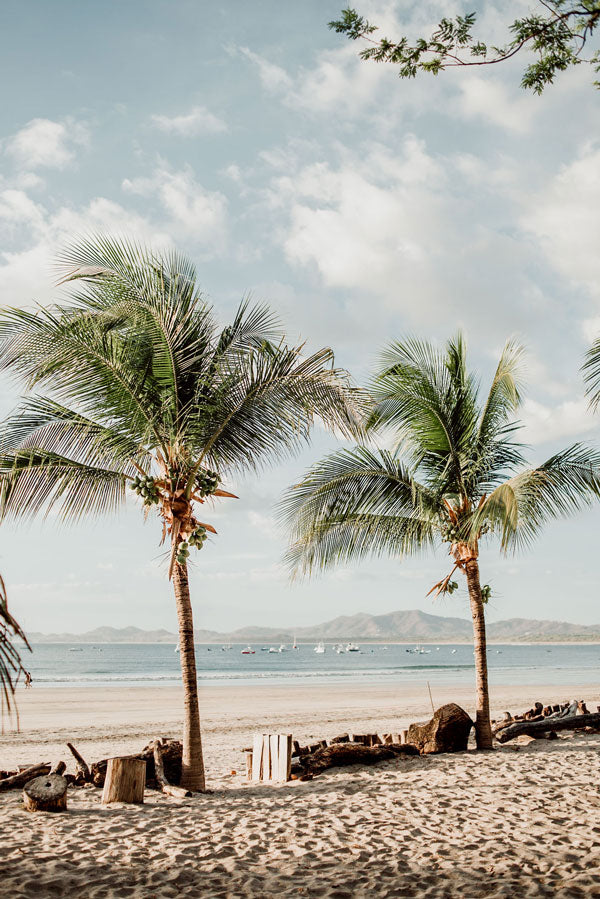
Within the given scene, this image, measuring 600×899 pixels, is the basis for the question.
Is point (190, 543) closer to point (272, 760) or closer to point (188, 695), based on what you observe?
point (188, 695)

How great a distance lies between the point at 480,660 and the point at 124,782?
5422 millimetres

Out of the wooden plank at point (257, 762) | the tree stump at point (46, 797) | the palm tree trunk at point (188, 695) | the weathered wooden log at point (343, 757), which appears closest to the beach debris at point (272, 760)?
the wooden plank at point (257, 762)

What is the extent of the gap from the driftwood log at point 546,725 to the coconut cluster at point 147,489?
22.0 feet

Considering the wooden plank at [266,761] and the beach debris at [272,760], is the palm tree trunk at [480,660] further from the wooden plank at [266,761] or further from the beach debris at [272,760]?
the wooden plank at [266,761]

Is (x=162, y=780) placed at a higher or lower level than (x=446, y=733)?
lower

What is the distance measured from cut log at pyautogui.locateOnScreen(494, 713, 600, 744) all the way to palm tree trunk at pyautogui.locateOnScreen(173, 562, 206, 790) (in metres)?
5.21

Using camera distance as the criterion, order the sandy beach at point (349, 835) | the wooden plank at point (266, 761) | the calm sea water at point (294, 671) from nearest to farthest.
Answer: the sandy beach at point (349, 835) → the wooden plank at point (266, 761) → the calm sea water at point (294, 671)

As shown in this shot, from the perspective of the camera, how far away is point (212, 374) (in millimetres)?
8633

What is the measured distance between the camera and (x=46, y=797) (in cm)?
666

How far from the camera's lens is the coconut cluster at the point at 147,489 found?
26.0 ft

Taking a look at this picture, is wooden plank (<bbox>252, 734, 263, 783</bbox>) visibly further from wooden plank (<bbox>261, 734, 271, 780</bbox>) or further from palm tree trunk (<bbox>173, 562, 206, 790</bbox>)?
palm tree trunk (<bbox>173, 562, 206, 790</bbox>)

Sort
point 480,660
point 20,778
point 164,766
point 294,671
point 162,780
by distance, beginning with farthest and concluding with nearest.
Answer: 1. point 294,671
2. point 480,660
3. point 164,766
4. point 162,780
5. point 20,778

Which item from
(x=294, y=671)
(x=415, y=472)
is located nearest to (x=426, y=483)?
(x=415, y=472)

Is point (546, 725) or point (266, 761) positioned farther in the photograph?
point (546, 725)
